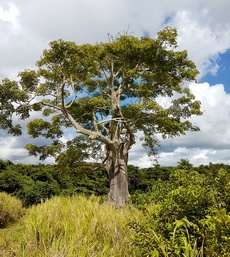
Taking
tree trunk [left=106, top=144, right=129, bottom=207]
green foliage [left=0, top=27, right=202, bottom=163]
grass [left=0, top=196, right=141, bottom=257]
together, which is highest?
green foliage [left=0, top=27, right=202, bottom=163]

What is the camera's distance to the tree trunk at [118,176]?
42.4ft

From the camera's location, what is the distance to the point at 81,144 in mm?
15141

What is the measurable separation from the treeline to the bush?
9.43 feet

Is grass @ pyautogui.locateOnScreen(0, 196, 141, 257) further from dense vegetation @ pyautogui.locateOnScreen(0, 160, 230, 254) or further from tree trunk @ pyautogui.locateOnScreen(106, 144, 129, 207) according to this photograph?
tree trunk @ pyautogui.locateOnScreen(106, 144, 129, 207)

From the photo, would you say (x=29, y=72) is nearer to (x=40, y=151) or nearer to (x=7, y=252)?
(x=40, y=151)

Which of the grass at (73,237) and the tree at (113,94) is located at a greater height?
the tree at (113,94)

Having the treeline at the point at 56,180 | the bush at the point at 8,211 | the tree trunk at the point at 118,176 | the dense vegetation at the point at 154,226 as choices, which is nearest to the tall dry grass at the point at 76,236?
the dense vegetation at the point at 154,226

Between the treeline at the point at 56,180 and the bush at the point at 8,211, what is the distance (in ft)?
9.43

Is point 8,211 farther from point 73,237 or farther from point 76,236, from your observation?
point 73,237

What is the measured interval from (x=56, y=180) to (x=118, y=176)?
20.0ft

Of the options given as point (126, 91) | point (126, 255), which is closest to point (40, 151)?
point (126, 91)

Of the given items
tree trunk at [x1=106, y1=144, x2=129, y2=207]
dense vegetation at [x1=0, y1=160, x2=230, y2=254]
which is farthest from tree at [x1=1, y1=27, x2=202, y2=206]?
dense vegetation at [x1=0, y1=160, x2=230, y2=254]

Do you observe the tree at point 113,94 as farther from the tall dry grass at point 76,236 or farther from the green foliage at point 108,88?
the tall dry grass at point 76,236

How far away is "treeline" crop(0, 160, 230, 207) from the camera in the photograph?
49.6 ft
